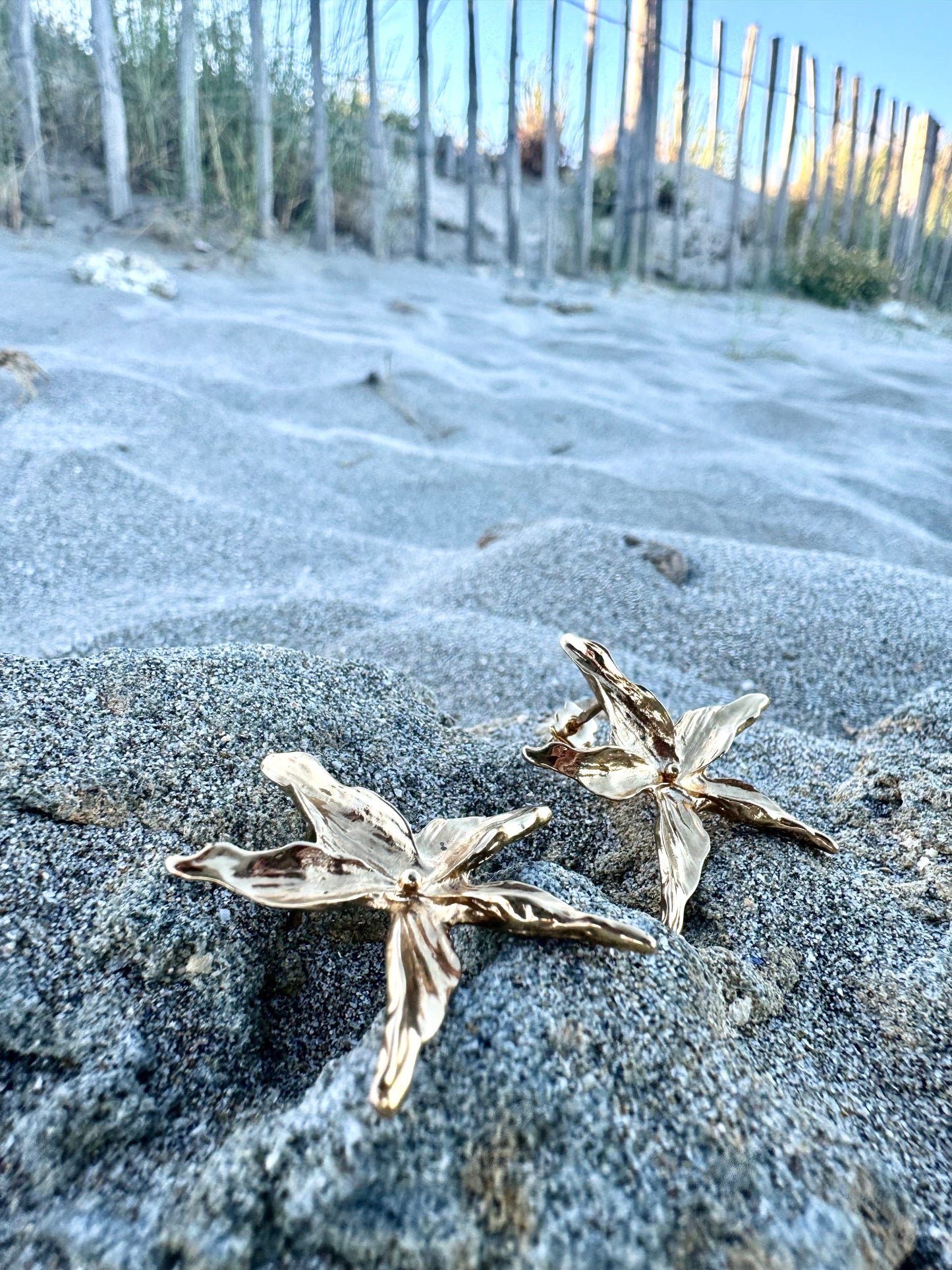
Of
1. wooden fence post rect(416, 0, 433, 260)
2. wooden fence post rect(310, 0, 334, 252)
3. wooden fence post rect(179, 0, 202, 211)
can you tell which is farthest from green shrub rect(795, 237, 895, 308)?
wooden fence post rect(179, 0, 202, 211)

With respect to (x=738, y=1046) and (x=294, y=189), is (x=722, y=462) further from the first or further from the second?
(x=294, y=189)

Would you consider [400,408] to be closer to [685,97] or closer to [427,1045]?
[427,1045]

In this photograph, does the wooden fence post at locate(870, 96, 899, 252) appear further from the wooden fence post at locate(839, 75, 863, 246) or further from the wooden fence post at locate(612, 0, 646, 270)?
the wooden fence post at locate(612, 0, 646, 270)

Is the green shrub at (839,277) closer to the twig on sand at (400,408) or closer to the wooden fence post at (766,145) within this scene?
the wooden fence post at (766,145)

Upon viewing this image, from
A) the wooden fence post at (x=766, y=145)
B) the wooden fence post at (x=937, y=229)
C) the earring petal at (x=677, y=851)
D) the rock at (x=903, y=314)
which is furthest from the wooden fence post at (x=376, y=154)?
the wooden fence post at (x=937, y=229)

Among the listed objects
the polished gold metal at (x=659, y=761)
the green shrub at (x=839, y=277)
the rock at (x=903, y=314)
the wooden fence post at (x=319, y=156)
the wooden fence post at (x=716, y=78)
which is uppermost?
the wooden fence post at (x=716, y=78)

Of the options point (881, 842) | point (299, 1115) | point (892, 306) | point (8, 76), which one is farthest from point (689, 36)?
point (299, 1115)

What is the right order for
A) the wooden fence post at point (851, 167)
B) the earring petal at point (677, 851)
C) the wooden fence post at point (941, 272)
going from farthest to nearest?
the wooden fence post at point (941, 272) < the wooden fence post at point (851, 167) < the earring petal at point (677, 851)
